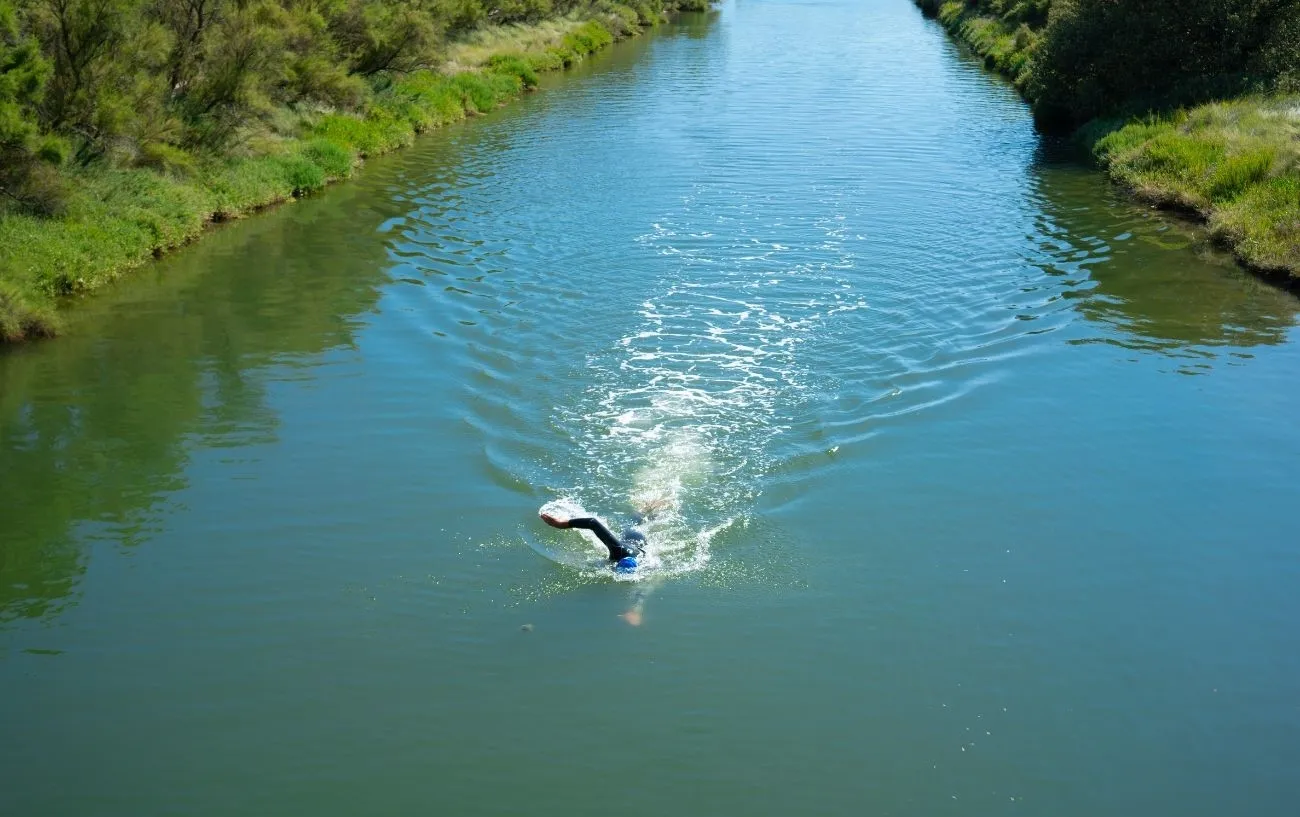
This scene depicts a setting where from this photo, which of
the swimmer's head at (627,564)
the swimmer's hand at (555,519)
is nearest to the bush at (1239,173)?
the swimmer's head at (627,564)

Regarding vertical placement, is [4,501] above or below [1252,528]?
above

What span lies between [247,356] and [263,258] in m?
6.48

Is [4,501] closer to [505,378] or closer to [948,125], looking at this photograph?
[505,378]

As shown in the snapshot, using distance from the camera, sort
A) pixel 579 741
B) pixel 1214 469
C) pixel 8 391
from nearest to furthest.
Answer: pixel 579 741, pixel 1214 469, pixel 8 391

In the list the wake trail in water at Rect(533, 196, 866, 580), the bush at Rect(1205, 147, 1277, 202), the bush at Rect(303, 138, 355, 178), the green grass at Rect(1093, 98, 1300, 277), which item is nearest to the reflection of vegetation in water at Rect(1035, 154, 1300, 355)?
the green grass at Rect(1093, 98, 1300, 277)

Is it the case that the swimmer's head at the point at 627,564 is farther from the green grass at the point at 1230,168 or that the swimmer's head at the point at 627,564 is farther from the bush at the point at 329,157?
the bush at the point at 329,157

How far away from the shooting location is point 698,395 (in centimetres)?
1845

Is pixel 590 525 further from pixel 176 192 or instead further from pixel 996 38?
pixel 996 38

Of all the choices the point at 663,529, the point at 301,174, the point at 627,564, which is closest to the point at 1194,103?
the point at 301,174

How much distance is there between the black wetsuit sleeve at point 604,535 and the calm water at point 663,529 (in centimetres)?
43

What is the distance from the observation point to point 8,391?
A: 62.8ft

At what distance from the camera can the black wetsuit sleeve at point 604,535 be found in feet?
44.1

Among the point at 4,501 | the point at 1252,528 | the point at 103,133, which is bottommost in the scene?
the point at 1252,528

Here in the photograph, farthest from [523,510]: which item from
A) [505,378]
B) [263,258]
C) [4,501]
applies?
[263,258]
